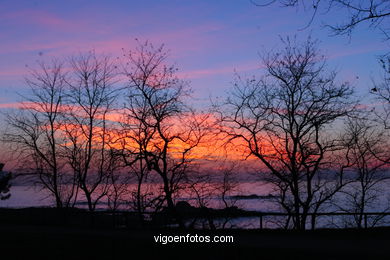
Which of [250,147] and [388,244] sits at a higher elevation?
[250,147]

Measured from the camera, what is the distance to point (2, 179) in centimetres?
4872

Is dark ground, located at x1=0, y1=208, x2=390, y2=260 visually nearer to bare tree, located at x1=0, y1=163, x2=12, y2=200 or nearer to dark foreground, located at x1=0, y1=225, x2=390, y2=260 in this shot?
dark foreground, located at x1=0, y1=225, x2=390, y2=260

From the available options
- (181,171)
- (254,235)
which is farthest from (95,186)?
(254,235)

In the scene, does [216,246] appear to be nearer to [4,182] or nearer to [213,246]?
[213,246]

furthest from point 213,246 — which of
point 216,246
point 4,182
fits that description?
point 4,182

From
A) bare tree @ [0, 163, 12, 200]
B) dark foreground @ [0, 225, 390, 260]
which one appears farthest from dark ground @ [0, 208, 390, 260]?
bare tree @ [0, 163, 12, 200]

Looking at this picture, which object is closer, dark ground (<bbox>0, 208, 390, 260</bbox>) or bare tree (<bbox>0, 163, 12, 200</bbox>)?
dark ground (<bbox>0, 208, 390, 260</bbox>)

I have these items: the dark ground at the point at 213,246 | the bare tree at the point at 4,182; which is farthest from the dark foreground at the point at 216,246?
the bare tree at the point at 4,182

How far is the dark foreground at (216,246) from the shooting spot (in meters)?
11.6

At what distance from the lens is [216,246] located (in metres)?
12.9

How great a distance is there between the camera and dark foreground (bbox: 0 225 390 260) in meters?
11.6

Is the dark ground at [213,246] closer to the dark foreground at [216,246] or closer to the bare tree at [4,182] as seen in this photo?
the dark foreground at [216,246]

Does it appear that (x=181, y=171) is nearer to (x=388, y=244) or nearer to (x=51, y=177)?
(x=51, y=177)

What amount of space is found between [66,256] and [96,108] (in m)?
19.9
